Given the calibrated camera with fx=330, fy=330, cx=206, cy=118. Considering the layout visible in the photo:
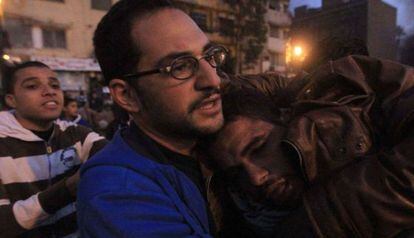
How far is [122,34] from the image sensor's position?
1.42 meters

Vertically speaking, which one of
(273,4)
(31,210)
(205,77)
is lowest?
(31,210)

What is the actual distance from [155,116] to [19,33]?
62.5 feet

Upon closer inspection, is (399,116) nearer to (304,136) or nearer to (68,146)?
(304,136)

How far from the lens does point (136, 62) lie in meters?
1.41

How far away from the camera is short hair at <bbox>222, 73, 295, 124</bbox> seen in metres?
1.36

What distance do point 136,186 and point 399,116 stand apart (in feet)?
2.84

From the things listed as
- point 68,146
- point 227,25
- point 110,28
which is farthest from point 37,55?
point 110,28

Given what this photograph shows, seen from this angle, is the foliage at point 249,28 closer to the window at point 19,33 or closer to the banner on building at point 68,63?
the banner on building at point 68,63

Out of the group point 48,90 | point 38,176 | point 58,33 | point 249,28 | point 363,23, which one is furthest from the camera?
point 249,28

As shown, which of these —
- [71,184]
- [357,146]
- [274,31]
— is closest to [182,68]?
[357,146]

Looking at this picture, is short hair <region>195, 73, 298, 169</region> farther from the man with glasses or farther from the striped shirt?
the striped shirt

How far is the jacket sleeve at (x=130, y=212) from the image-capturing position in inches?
40.9

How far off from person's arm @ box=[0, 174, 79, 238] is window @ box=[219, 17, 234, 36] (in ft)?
83.5

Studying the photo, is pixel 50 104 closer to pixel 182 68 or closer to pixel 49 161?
pixel 49 161
